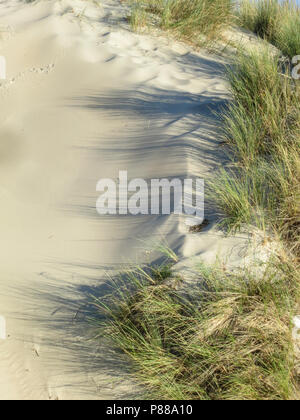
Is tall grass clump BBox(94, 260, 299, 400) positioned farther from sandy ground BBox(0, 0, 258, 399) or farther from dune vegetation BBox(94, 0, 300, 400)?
sandy ground BBox(0, 0, 258, 399)

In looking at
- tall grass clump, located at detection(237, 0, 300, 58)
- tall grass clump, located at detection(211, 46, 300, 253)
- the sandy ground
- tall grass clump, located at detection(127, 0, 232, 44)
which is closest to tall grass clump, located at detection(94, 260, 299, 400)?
the sandy ground

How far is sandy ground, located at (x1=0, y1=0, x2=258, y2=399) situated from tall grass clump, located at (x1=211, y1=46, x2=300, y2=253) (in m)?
0.21

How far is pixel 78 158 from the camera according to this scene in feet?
13.1

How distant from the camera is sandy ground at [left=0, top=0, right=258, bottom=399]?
2.53m

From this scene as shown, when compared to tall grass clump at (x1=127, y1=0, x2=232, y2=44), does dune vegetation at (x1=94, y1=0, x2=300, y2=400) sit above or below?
below

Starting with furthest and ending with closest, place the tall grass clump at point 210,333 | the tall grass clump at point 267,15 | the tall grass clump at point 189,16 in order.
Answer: the tall grass clump at point 267,15, the tall grass clump at point 189,16, the tall grass clump at point 210,333

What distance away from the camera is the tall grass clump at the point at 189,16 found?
5695 millimetres

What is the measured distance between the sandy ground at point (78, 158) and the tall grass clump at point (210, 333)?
17 cm

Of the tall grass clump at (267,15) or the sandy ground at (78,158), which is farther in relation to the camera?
the tall grass clump at (267,15)

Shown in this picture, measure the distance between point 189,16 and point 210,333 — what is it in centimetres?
464

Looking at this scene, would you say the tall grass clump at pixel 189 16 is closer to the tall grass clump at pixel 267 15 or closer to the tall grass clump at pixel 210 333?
the tall grass clump at pixel 267 15

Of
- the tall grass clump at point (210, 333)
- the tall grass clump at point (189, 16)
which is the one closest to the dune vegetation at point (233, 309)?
the tall grass clump at point (210, 333)
